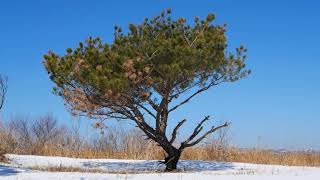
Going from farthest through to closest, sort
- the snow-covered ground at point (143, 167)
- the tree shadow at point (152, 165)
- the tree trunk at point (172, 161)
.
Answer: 1. the tree shadow at point (152, 165)
2. the tree trunk at point (172, 161)
3. the snow-covered ground at point (143, 167)

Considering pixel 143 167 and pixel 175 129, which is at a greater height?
pixel 175 129

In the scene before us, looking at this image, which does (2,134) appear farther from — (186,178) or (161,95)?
(186,178)

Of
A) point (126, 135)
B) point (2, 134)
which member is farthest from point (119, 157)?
point (2, 134)

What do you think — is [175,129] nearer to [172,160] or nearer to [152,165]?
[172,160]

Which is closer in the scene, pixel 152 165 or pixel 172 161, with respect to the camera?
pixel 172 161

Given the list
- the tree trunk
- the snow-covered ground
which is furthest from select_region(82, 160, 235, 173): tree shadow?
the tree trunk

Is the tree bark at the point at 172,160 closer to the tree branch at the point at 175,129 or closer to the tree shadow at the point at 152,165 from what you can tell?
the tree branch at the point at 175,129

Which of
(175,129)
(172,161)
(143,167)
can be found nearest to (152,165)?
(143,167)

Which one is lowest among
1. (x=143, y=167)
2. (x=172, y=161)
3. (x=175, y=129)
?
(x=143, y=167)

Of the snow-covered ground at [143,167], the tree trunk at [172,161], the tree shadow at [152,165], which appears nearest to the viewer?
the snow-covered ground at [143,167]

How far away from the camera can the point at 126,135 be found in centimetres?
2236

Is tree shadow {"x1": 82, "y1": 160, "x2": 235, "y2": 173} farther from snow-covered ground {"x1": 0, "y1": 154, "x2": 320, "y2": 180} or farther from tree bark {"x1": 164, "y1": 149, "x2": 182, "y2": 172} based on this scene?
tree bark {"x1": 164, "y1": 149, "x2": 182, "y2": 172}

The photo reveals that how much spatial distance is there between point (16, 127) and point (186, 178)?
1556 cm

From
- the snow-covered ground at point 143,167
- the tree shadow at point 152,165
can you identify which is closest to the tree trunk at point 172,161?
the snow-covered ground at point 143,167
